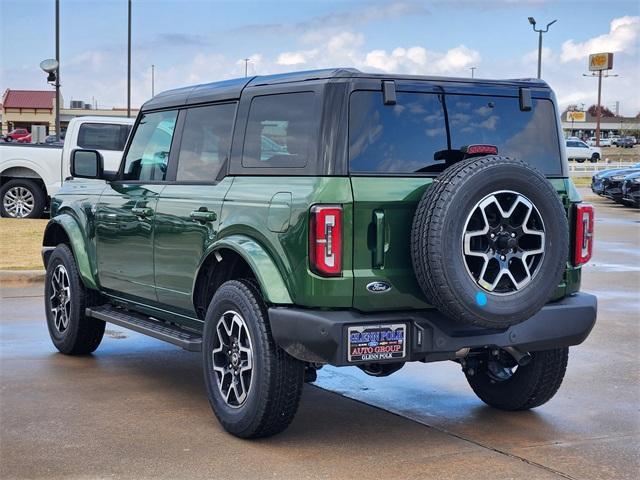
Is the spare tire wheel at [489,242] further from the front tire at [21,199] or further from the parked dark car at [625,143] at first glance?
the parked dark car at [625,143]

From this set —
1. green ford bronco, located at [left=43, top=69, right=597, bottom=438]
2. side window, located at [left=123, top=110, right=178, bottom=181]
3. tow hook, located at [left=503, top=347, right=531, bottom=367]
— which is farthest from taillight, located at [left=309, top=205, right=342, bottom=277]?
side window, located at [left=123, top=110, right=178, bottom=181]

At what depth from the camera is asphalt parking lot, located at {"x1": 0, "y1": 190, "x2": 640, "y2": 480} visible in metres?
4.92

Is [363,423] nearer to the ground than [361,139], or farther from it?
nearer to the ground

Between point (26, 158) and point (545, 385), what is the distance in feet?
45.2

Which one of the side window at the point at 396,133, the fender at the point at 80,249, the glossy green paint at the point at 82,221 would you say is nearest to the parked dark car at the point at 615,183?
the glossy green paint at the point at 82,221

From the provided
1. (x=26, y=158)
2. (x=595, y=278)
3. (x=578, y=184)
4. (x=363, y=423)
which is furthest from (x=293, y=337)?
(x=578, y=184)

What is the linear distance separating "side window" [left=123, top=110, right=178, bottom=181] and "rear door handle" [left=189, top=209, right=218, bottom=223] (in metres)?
0.82

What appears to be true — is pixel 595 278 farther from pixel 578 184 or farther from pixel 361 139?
pixel 578 184

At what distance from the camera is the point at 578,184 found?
37.6m

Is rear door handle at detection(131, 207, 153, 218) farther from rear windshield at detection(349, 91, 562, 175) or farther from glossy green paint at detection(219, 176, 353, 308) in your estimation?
rear windshield at detection(349, 91, 562, 175)

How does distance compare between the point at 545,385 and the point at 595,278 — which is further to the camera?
the point at 595,278

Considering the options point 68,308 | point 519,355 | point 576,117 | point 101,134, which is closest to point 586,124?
point 576,117

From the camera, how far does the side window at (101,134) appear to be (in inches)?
634

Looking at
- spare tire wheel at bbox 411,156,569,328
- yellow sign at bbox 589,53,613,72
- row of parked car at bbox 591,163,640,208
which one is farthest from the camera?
yellow sign at bbox 589,53,613,72
